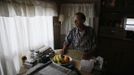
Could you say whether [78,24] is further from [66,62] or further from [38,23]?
[38,23]

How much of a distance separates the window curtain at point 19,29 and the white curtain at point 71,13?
36 cm

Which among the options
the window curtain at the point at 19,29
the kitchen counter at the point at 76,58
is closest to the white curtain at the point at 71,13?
the window curtain at the point at 19,29

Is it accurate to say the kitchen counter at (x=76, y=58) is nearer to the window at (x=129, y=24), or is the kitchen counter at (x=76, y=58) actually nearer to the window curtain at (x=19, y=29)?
the window curtain at (x=19, y=29)

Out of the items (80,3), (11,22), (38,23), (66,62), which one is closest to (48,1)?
(38,23)

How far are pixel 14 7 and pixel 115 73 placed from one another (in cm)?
233

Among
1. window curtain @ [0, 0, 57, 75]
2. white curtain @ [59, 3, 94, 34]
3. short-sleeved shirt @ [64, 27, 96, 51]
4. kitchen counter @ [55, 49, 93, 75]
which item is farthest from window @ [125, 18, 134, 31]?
window curtain @ [0, 0, 57, 75]

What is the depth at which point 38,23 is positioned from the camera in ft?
8.14

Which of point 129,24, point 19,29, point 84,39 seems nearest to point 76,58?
point 84,39

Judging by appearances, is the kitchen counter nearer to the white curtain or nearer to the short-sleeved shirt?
the short-sleeved shirt

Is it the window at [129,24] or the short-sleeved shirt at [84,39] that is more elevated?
the window at [129,24]

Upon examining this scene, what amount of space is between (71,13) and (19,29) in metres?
1.28

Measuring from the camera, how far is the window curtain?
1813 mm

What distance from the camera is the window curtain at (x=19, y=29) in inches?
71.4

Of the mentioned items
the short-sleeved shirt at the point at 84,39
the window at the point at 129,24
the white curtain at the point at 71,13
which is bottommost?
the short-sleeved shirt at the point at 84,39
